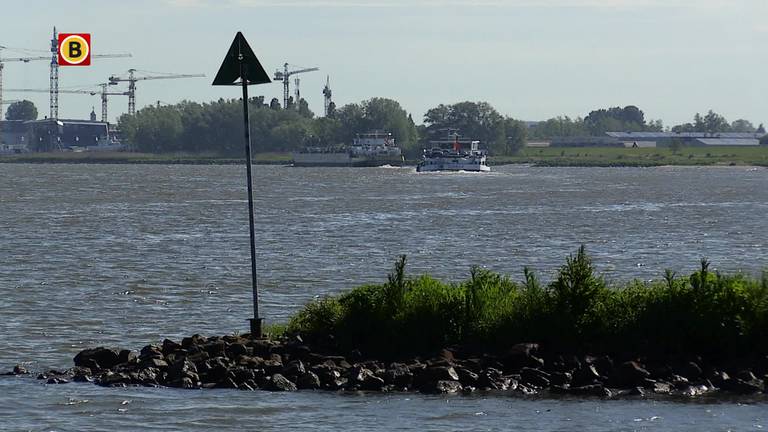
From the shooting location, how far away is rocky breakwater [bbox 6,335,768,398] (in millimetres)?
25609

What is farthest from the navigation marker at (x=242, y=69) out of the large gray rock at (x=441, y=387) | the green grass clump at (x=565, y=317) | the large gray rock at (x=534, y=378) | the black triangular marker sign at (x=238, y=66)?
the large gray rock at (x=534, y=378)

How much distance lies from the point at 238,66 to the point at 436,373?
7130mm

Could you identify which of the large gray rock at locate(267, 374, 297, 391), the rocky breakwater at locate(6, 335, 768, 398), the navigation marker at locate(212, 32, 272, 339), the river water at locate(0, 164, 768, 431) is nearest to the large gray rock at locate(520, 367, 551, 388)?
the rocky breakwater at locate(6, 335, 768, 398)

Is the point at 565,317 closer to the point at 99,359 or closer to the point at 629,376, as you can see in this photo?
the point at 629,376

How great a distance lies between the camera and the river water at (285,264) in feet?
79.7

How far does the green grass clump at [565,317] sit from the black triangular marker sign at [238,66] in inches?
175

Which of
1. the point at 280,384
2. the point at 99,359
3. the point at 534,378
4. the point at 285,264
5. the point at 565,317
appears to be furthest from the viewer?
the point at 285,264

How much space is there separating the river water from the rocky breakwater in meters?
0.52

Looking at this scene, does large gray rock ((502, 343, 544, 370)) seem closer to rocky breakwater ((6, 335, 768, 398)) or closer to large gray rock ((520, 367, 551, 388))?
rocky breakwater ((6, 335, 768, 398))

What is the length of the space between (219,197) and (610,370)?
97.6m

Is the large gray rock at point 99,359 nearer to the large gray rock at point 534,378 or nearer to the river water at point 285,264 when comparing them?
the river water at point 285,264

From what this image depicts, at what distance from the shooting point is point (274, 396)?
2575cm

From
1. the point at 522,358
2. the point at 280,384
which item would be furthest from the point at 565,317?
the point at 280,384

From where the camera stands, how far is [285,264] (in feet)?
178
